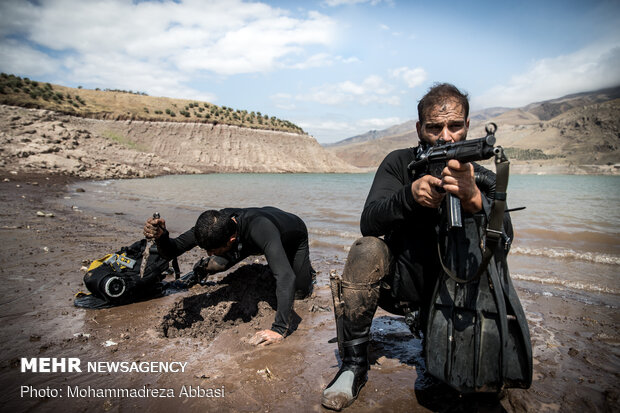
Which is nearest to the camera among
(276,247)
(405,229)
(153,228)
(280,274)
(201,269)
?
(405,229)

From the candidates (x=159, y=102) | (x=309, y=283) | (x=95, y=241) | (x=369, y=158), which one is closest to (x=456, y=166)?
(x=309, y=283)

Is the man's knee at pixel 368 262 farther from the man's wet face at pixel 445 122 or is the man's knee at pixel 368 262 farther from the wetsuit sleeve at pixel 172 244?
the wetsuit sleeve at pixel 172 244

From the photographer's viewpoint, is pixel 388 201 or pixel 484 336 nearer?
pixel 484 336

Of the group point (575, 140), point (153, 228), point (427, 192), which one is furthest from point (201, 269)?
point (575, 140)

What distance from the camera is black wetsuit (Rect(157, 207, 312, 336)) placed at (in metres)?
2.64

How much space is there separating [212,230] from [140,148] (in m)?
45.6

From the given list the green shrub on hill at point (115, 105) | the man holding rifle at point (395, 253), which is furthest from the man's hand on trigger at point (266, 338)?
the green shrub on hill at point (115, 105)

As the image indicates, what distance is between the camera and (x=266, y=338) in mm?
2561

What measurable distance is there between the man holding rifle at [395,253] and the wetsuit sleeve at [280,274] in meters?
0.73

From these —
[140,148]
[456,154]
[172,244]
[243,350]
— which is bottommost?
[243,350]

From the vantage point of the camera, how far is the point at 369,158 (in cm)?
14012

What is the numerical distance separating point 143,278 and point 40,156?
23.9m

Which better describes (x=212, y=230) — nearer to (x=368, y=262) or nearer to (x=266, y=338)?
(x=266, y=338)

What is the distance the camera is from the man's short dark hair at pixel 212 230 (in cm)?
277
